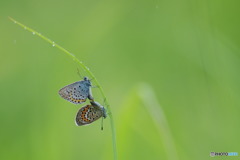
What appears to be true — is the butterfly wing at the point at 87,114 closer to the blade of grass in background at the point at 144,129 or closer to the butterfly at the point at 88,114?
the butterfly at the point at 88,114

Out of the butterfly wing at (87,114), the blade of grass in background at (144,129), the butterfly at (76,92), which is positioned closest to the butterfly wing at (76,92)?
the butterfly at (76,92)

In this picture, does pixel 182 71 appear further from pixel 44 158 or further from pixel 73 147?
pixel 44 158

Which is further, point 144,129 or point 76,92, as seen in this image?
point 144,129

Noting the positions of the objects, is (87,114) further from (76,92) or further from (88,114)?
(76,92)

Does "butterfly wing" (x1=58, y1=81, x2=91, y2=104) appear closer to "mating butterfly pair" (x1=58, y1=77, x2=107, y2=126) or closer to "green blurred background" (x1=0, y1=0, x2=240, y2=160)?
"mating butterfly pair" (x1=58, y1=77, x2=107, y2=126)

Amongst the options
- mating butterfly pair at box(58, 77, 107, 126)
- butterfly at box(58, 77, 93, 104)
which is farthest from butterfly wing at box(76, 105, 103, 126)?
butterfly at box(58, 77, 93, 104)

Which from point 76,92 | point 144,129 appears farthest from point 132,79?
point 76,92

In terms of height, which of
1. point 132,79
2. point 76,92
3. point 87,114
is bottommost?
point 87,114
